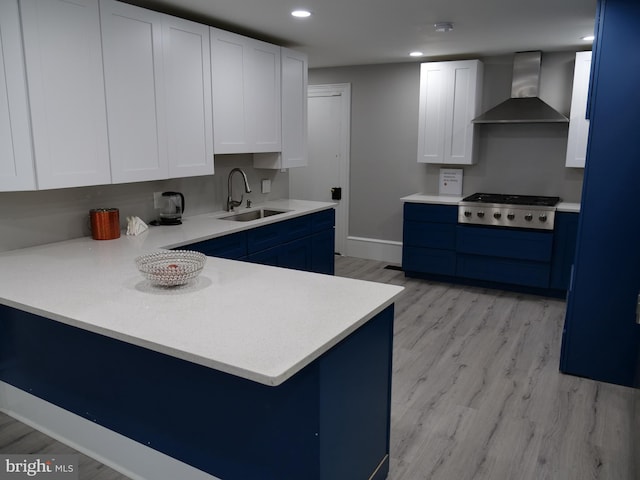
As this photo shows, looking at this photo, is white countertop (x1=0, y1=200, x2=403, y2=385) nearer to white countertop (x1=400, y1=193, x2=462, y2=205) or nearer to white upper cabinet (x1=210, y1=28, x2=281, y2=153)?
white upper cabinet (x1=210, y1=28, x2=281, y2=153)

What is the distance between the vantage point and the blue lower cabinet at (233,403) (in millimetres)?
1678

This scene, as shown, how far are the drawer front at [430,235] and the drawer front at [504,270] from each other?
20cm

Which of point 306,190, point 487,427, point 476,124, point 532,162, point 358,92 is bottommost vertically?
point 487,427

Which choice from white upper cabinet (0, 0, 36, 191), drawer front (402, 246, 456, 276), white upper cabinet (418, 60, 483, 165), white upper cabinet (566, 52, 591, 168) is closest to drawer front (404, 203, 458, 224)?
drawer front (402, 246, 456, 276)

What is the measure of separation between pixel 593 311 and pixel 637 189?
2.51ft

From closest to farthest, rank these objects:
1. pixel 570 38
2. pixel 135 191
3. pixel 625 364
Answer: pixel 625 364 < pixel 135 191 < pixel 570 38

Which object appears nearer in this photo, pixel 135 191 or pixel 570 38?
pixel 135 191

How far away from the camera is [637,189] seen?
2811mm

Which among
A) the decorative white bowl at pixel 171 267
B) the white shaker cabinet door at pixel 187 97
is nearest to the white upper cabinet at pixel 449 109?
the white shaker cabinet door at pixel 187 97

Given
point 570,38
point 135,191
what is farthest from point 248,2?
point 570,38

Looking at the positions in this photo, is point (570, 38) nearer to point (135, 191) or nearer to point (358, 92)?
point (358, 92)

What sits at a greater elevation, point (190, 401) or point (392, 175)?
point (392, 175)

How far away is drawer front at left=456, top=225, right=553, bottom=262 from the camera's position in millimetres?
4527

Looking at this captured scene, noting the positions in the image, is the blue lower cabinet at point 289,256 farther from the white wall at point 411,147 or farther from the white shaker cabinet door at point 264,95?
the white wall at point 411,147
